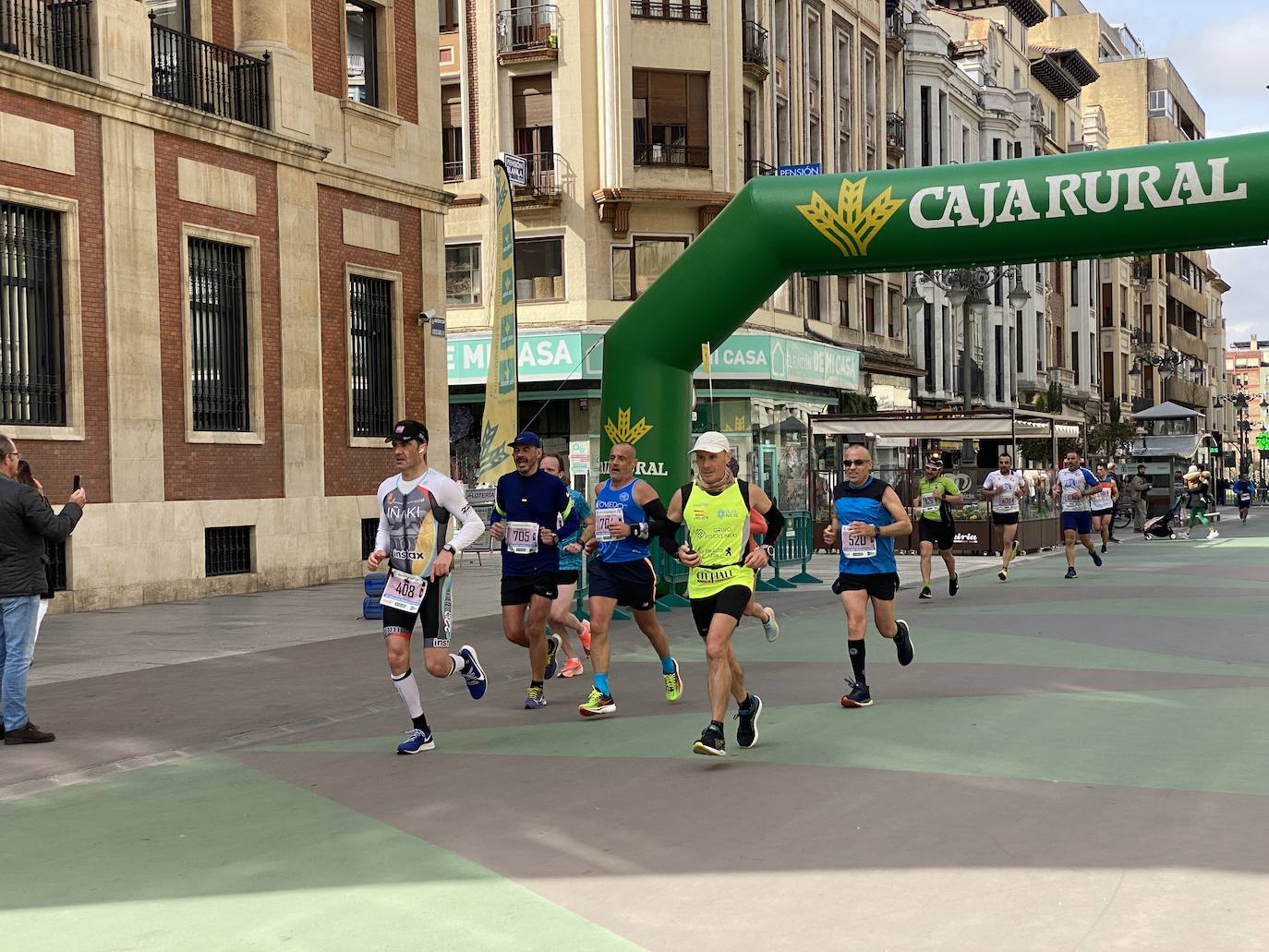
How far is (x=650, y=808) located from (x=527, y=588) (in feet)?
12.3

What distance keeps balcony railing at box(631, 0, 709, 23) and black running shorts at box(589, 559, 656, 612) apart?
27.7 m

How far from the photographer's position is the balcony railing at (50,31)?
1775cm

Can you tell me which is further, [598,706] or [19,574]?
[598,706]

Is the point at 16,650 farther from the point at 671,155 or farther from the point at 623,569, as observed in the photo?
the point at 671,155

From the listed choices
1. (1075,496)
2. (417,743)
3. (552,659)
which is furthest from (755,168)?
(417,743)

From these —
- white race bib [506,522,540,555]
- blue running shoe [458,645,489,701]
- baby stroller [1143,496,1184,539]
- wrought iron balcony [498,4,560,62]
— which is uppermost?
wrought iron balcony [498,4,560,62]

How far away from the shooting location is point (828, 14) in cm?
4372

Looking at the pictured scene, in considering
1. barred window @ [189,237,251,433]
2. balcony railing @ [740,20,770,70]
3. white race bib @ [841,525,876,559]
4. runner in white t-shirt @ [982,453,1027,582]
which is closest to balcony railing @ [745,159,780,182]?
balcony railing @ [740,20,770,70]

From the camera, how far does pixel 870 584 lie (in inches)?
416

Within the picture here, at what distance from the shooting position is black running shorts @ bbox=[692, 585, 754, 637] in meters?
8.38

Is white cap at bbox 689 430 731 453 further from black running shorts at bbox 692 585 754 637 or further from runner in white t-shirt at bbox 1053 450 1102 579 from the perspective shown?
runner in white t-shirt at bbox 1053 450 1102 579

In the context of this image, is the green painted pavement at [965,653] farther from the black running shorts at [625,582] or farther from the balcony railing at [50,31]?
the balcony railing at [50,31]

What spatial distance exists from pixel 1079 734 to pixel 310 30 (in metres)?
17.9

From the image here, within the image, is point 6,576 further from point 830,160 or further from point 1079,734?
point 830,160
